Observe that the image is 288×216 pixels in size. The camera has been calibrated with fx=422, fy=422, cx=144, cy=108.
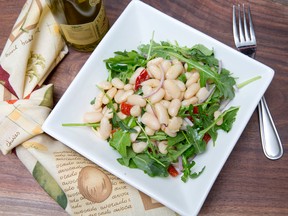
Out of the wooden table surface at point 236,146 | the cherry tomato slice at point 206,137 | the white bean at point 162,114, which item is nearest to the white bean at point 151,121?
the white bean at point 162,114

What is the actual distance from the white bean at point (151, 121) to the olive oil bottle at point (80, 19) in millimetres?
250

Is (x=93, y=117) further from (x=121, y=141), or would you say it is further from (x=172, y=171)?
(x=172, y=171)

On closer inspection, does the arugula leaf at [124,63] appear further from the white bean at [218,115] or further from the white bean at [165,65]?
the white bean at [218,115]

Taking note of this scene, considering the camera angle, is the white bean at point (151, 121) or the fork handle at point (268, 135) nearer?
the white bean at point (151, 121)

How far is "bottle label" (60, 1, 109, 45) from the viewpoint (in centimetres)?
93

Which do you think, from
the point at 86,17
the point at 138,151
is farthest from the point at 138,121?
the point at 86,17

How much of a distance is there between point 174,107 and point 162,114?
0.09 ft

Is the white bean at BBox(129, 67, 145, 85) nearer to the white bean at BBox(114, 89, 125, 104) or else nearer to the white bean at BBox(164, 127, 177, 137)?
the white bean at BBox(114, 89, 125, 104)

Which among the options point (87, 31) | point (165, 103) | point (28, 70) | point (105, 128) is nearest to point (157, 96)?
point (165, 103)

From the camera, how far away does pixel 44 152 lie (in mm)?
940

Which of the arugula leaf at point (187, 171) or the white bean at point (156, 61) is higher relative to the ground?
the white bean at point (156, 61)

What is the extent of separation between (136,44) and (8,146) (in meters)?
0.38

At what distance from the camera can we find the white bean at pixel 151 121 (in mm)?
840

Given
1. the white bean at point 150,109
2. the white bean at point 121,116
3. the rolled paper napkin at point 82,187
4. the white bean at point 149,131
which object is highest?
the white bean at point 150,109
